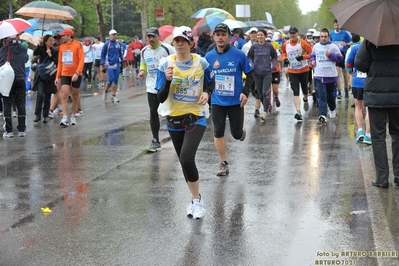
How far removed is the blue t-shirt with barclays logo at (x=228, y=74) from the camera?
882 cm

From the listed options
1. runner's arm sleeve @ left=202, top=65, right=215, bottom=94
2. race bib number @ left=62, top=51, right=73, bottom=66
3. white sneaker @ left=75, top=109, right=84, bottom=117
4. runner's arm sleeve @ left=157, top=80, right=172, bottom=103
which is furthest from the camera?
white sneaker @ left=75, top=109, right=84, bottom=117

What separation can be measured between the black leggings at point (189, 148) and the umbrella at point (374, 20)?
7.38ft

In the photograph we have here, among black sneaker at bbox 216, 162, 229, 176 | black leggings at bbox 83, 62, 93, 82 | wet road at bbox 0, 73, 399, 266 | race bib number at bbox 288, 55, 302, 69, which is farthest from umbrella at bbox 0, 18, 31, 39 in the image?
black leggings at bbox 83, 62, 93, 82

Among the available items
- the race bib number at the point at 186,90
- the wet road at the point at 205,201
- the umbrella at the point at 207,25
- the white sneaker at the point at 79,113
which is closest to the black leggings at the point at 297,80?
the wet road at the point at 205,201

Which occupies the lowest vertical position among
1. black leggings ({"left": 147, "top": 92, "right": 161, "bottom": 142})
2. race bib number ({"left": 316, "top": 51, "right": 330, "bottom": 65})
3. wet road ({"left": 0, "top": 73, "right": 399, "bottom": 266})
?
wet road ({"left": 0, "top": 73, "right": 399, "bottom": 266})

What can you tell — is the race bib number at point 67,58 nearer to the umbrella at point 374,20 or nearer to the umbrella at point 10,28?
the umbrella at point 10,28

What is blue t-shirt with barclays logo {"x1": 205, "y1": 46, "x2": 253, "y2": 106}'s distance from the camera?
8820 millimetres

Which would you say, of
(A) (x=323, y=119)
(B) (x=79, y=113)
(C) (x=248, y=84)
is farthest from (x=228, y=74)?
(B) (x=79, y=113)

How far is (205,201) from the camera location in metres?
7.57

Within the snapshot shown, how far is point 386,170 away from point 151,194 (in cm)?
273

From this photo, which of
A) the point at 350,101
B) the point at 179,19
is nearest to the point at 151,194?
the point at 350,101

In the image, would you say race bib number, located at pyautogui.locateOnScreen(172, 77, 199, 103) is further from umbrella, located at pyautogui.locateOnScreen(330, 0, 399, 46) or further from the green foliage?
the green foliage

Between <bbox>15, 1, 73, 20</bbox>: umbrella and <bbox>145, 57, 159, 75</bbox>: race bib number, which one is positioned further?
<bbox>15, 1, 73, 20</bbox>: umbrella

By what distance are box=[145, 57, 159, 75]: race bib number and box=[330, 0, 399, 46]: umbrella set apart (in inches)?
145
